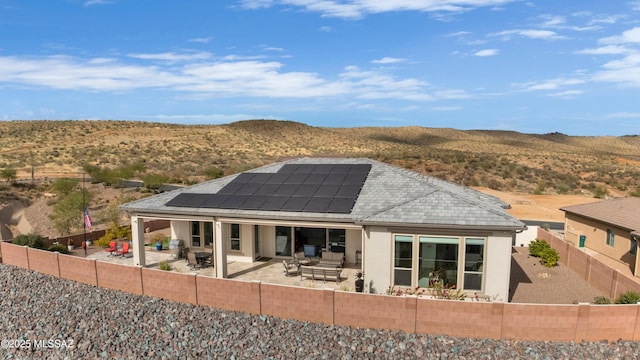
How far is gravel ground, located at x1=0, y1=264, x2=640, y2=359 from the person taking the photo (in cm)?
1094

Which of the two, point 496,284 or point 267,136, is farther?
point 267,136

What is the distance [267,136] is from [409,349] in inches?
3655

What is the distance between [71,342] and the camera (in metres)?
12.6

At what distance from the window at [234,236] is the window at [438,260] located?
8.68 metres

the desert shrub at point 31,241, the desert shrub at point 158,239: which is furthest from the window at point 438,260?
the desert shrub at point 31,241

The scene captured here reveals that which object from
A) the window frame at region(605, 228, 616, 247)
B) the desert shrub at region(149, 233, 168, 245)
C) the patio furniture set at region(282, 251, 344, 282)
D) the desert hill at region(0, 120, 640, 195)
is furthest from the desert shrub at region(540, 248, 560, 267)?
the desert shrub at region(149, 233, 168, 245)

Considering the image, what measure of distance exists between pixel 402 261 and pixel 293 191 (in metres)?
5.98

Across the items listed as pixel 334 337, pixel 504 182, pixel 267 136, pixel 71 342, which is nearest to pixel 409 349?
pixel 334 337

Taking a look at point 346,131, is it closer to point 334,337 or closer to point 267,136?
point 267,136

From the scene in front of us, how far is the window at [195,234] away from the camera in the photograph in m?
19.5

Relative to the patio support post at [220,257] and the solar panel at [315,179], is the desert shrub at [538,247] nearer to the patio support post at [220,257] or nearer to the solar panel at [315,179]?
the solar panel at [315,179]

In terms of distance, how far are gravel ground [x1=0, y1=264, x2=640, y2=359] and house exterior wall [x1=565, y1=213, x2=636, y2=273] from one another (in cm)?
1131

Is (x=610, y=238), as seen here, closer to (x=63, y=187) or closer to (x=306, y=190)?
(x=306, y=190)

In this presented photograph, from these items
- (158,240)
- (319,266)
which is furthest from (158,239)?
(319,266)
